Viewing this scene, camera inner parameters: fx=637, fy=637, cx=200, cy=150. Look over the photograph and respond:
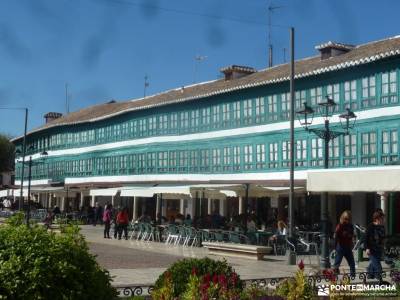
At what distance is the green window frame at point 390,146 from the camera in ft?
81.7

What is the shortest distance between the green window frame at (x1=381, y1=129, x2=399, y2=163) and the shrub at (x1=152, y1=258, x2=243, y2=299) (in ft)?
59.6

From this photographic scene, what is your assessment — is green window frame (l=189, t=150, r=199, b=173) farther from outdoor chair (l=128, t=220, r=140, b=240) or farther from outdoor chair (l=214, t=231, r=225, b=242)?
outdoor chair (l=214, t=231, r=225, b=242)

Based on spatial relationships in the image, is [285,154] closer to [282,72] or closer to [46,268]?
[282,72]

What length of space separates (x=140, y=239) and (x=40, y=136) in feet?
108

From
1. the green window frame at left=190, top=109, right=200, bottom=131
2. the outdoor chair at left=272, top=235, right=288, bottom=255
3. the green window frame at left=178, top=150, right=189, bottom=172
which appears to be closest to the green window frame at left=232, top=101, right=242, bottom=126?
the green window frame at left=190, top=109, right=200, bottom=131

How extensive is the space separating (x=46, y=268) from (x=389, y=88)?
21799mm

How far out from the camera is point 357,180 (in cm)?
1236

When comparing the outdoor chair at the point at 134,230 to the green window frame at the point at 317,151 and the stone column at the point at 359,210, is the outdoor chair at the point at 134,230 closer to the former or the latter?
the green window frame at the point at 317,151

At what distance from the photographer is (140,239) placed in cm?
2678

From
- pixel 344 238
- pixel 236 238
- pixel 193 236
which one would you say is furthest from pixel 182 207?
pixel 344 238

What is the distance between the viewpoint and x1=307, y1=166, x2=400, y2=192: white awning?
1165 centimetres

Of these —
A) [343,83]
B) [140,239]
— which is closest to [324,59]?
[343,83]

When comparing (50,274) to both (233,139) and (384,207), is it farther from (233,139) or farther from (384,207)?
(233,139)

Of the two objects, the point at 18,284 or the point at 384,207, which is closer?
the point at 18,284
